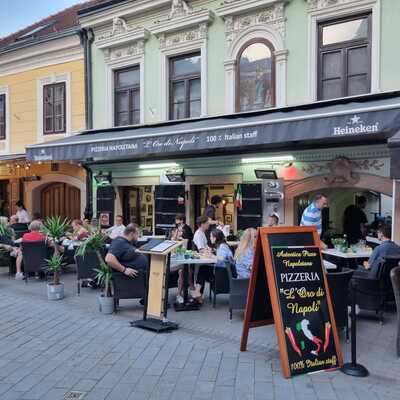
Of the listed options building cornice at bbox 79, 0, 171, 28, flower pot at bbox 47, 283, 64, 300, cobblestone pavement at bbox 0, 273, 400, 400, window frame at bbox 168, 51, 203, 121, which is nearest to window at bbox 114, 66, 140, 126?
window frame at bbox 168, 51, 203, 121

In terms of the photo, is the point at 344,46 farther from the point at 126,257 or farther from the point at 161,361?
the point at 161,361

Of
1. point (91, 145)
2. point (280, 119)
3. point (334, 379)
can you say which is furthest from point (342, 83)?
point (334, 379)

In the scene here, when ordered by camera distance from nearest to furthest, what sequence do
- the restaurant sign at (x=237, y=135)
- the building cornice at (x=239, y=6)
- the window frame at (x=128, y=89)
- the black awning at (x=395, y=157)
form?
the black awning at (x=395, y=157)
the restaurant sign at (x=237, y=135)
the building cornice at (x=239, y=6)
the window frame at (x=128, y=89)

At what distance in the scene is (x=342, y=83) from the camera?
29.6ft

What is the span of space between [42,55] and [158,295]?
34.4 ft

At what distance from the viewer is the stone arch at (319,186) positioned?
329 inches

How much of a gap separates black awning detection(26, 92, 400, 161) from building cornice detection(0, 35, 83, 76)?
346cm

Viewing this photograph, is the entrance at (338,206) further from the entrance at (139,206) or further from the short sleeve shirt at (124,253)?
the short sleeve shirt at (124,253)

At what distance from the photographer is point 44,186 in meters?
14.5

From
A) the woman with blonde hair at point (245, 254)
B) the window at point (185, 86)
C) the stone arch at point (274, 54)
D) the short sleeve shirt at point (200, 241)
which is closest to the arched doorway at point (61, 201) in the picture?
the window at point (185, 86)

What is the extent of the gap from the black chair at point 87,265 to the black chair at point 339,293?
13.7 ft

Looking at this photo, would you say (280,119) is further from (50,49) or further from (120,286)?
(50,49)

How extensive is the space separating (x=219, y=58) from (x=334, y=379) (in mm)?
8025

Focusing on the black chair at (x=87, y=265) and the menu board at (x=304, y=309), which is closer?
the menu board at (x=304, y=309)
